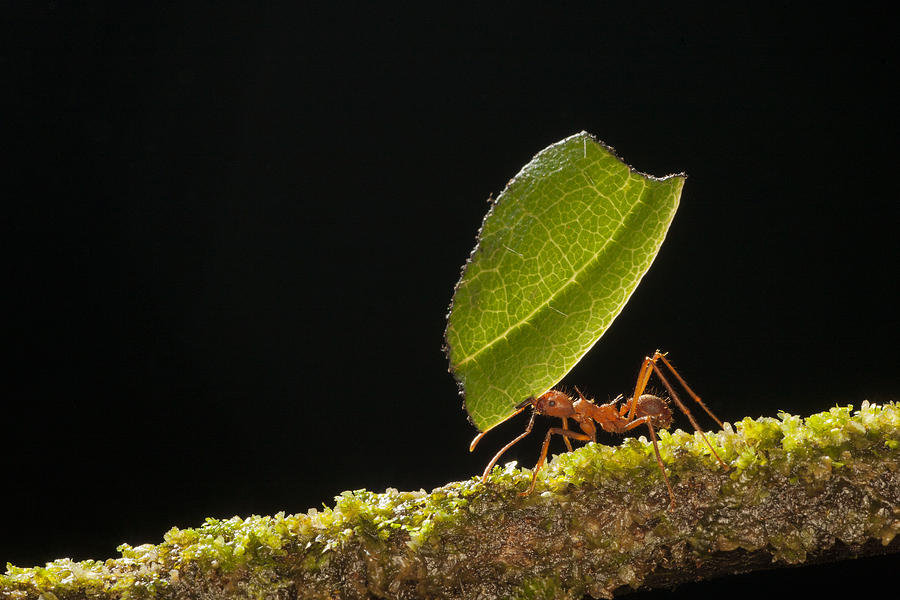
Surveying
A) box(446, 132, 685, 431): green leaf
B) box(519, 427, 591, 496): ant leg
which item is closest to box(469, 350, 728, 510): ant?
box(519, 427, 591, 496): ant leg

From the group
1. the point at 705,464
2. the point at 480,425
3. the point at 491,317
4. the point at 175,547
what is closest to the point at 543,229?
the point at 491,317

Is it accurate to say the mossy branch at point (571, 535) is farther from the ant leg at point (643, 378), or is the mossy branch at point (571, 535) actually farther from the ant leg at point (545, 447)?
the ant leg at point (643, 378)

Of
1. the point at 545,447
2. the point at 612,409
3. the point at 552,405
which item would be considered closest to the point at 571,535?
the point at 545,447

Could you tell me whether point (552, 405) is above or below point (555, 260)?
below

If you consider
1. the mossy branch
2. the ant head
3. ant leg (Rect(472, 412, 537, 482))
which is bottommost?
the mossy branch

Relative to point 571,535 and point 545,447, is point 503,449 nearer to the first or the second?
point 545,447

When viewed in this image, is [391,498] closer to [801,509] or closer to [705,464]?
[705,464]

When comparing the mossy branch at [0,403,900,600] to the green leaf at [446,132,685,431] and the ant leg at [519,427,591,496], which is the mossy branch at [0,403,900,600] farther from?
the green leaf at [446,132,685,431]
